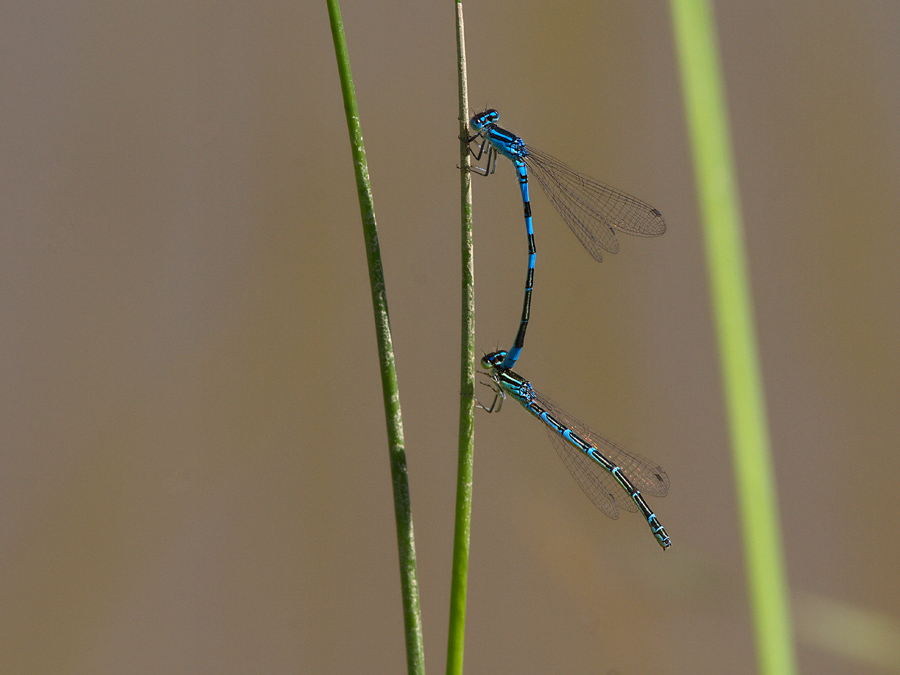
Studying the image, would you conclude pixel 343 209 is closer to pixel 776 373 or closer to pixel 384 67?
pixel 384 67

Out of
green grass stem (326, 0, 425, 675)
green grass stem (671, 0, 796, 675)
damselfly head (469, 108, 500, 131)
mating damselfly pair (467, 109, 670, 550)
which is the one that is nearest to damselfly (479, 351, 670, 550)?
mating damselfly pair (467, 109, 670, 550)

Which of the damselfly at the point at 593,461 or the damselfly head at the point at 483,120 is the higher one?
the damselfly head at the point at 483,120

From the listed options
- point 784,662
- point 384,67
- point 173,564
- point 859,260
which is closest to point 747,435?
point 784,662

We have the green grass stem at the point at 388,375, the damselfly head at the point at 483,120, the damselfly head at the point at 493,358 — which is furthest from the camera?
the damselfly head at the point at 493,358

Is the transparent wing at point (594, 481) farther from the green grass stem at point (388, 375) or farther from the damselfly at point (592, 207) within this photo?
the green grass stem at point (388, 375)

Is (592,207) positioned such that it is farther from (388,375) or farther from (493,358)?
(388,375)

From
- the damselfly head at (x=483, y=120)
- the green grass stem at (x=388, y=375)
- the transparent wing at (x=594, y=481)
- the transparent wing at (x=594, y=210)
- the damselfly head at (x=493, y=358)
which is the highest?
the transparent wing at (x=594, y=210)

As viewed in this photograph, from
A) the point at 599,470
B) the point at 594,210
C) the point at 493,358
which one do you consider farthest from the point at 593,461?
the point at 594,210

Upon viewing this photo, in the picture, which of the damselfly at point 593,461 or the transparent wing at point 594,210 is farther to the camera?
the transparent wing at point 594,210

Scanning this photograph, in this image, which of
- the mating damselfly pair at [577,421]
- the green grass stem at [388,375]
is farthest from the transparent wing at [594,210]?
the green grass stem at [388,375]
